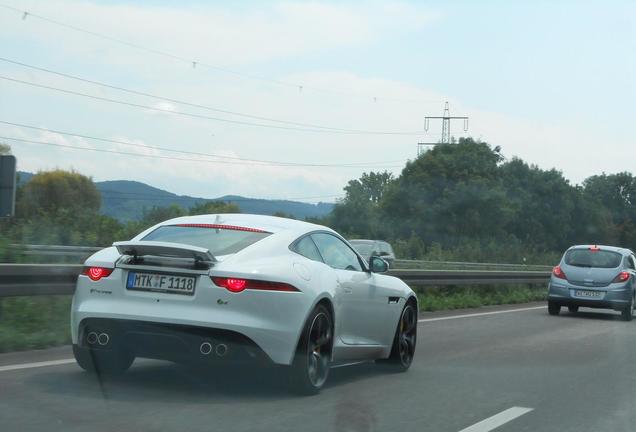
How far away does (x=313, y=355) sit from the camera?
Result: 759 centimetres

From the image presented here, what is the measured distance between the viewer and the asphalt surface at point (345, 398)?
6.42m

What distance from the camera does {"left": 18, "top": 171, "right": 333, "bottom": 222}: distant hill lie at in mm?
30856

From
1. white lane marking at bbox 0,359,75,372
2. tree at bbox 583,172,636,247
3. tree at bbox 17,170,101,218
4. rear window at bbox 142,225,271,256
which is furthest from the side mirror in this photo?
tree at bbox 583,172,636,247

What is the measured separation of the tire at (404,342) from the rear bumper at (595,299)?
10.5 metres

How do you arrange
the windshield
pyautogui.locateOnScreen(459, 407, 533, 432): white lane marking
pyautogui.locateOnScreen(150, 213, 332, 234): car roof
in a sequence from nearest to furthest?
pyautogui.locateOnScreen(459, 407, 533, 432): white lane marking
pyautogui.locateOnScreen(150, 213, 332, 234): car roof
the windshield

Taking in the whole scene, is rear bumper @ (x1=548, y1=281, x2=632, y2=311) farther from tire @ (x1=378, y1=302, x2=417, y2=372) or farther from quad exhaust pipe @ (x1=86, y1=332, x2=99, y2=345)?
quad exhaust pipe @ (x1=86, y1=332, x2=99, y2=345)

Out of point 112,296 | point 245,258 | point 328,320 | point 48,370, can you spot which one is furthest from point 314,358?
point 48,370

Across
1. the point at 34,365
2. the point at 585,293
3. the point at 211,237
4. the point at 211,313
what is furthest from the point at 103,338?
the point at 585,293

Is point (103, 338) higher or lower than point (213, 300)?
lower

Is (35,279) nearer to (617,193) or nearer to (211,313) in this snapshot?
(211,313)

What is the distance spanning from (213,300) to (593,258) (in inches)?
578

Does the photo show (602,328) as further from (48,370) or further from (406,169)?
(406,169)

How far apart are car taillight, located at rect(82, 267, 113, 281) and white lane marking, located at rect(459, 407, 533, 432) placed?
2.80 m

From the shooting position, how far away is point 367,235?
215 ft
